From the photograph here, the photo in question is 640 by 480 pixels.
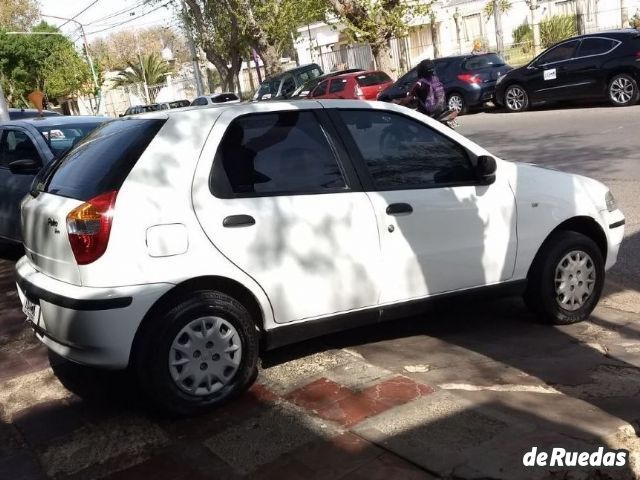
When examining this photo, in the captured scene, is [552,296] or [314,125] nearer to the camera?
[314,125]

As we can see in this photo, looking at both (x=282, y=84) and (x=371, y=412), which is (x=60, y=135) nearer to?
(x=371, y=412)

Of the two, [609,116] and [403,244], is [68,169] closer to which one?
[403,244]

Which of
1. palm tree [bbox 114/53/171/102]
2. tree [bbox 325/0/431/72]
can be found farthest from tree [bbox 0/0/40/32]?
tree [bbox 325/0/431/72]

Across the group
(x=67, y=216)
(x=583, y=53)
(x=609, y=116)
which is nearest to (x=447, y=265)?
(x=67, y=216)

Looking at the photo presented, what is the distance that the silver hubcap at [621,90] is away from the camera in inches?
611

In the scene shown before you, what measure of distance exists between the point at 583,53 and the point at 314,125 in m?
14.0

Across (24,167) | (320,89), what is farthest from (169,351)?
(320,89)

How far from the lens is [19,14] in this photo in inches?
2179

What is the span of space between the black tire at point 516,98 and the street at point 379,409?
13028 millimetres

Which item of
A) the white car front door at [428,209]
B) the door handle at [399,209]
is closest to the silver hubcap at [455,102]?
the white car front door at [428,209]

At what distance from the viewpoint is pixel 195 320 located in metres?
3.77

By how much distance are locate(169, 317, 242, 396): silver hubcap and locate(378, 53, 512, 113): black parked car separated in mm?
16071

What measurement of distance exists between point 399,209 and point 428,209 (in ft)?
0.68

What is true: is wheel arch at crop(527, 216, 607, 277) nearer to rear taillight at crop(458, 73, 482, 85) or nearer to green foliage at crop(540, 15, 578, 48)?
rear taillight at crop(458, 73, 482, 85)
